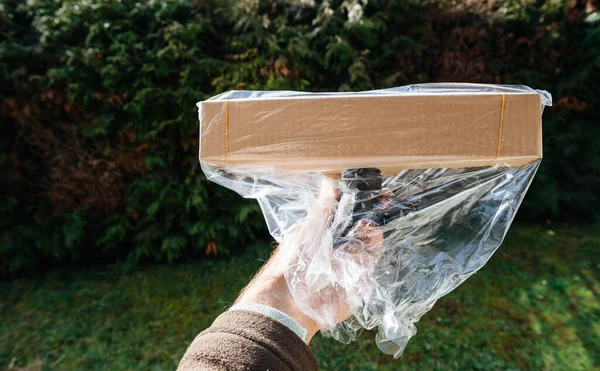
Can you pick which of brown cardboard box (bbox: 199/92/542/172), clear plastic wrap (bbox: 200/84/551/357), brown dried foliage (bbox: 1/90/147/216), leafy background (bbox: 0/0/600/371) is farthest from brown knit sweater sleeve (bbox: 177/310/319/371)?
brown dried foliage (bbox: 1/90/147/216)

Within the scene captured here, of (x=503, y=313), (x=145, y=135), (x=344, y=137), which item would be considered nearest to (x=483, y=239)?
(x=344, y=137)

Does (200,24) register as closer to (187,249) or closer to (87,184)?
(87,184)

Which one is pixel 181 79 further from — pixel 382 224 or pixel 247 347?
pixel 247 347

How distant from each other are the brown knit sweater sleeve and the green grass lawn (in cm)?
214

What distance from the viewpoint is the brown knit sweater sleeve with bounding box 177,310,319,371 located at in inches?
32.0

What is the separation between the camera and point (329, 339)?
302cm

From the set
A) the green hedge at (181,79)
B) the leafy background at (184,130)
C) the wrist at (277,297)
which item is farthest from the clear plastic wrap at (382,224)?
the green hedge at (181,79)

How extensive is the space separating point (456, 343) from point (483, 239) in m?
1.94

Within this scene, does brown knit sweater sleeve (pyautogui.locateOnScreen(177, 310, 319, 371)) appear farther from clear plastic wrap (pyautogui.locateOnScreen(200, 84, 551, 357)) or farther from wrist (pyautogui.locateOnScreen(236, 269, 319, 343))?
clear plastic wrap (pyautogui.locateOnScreen(200, 84, 551, 357))

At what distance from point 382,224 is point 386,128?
339 mm

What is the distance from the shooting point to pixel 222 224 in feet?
12.5

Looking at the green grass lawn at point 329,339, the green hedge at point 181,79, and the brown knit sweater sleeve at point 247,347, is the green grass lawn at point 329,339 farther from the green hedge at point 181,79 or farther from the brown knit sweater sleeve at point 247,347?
→ the brown knit sweater sleeve at point 247,347

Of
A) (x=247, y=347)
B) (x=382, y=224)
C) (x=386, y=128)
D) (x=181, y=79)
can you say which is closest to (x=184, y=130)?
(x=181, y=79)

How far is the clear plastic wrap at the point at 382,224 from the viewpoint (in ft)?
3.82
